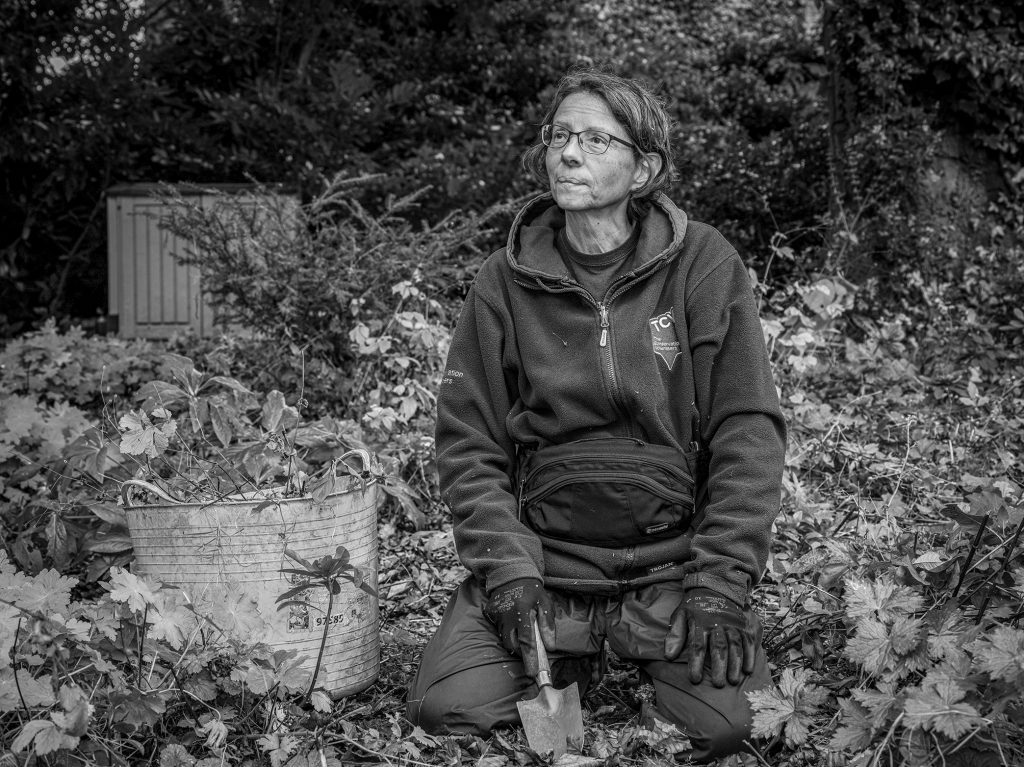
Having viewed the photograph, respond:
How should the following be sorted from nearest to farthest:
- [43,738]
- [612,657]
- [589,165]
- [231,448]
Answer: [43,738] < [589,165] < [231,448] < [612,657]

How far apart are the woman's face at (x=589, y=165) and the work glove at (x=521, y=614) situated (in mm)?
987

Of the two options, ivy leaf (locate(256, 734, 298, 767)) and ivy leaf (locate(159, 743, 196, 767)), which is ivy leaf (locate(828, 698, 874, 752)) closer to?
ivy leaf (locate(256, 734, 298, 767))

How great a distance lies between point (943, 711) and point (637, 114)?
1.62 meters

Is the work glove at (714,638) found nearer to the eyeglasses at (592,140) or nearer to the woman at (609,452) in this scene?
the woman at (609,452)

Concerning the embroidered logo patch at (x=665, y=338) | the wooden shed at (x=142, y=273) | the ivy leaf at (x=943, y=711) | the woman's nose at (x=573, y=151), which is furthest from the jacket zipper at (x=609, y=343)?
the wooden shed at (x=142, y=273)

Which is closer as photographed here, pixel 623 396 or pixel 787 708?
pixel 787 708

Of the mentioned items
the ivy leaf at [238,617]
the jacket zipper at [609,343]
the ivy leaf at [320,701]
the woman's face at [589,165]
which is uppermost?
the woman's face at [589,165]

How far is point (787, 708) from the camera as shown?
223cm

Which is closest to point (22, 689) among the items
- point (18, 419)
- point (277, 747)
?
point (277, 747)

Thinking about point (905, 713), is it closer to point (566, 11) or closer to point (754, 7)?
point (566, 11)

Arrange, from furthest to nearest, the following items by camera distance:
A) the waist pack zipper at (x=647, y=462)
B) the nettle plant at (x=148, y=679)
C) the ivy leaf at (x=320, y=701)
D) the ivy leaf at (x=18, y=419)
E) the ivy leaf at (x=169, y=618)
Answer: the ivy leaf at (x=18, y=419) < the waist pack zipper at (x=647, y=462) < the ivy leaf at (x=320, y=701) < the ivy leaf at (x=169, y=618) < the nettle plant at (x=148, y=679)

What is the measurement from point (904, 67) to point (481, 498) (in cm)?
437

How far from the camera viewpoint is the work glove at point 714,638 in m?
2.35

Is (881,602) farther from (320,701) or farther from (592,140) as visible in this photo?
(592,140)
